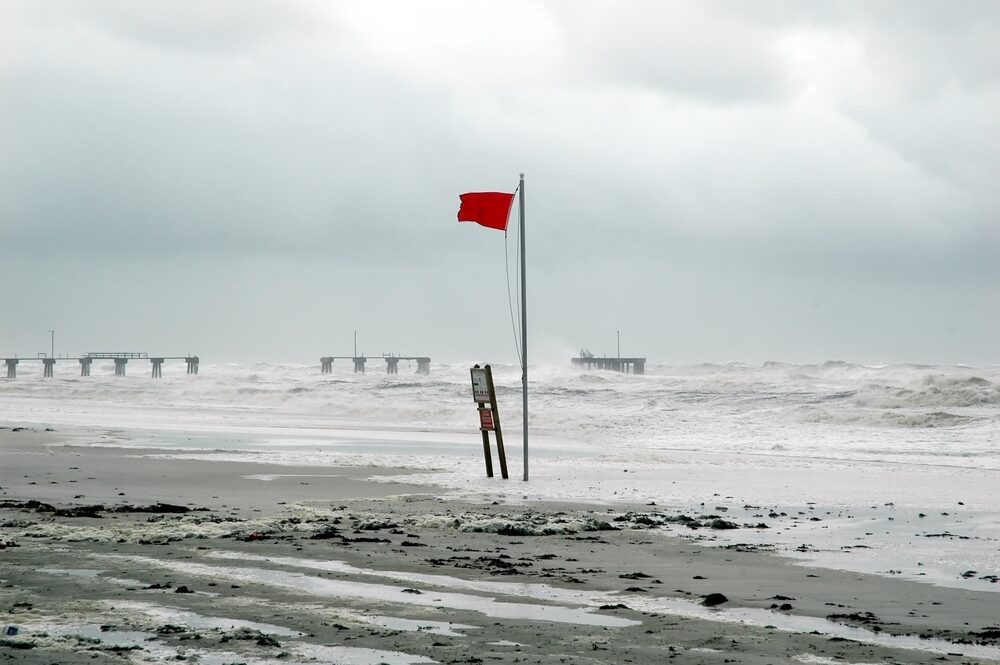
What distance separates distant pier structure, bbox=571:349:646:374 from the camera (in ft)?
363

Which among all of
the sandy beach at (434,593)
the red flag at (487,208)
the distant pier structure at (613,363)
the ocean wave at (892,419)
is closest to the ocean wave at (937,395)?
the ocean wave at (892,419)

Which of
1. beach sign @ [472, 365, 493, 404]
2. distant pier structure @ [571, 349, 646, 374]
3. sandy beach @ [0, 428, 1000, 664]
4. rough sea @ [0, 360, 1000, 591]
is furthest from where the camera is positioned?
distant pier structure @ [571, 349, 646, 374]

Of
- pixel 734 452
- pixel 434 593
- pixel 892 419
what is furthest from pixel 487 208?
pixel 892 419

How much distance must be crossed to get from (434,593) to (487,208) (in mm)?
9742

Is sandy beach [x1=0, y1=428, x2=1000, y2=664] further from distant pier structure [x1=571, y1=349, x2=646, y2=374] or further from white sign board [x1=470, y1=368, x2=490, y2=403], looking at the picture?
distant pier structure [x1=571, y1=349, x2=646, y2=374]

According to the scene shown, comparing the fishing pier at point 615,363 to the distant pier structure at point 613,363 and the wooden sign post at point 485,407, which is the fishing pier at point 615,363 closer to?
the distant pier structure at point 613,363

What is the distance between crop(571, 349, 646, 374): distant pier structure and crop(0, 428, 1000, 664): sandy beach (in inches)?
3934

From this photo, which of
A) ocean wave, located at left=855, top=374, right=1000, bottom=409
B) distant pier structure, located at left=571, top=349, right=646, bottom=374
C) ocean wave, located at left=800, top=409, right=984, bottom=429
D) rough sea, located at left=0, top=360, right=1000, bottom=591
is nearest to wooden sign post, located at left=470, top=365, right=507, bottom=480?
rough sea, located at left=0, top=360, right=1000, bottom=591

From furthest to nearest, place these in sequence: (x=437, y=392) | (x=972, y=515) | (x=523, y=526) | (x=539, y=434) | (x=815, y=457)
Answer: (x=437, y=392) < (x=539, y=434) < (x=815, y=457) < (x=972, y=515) < (x=523, y=526)

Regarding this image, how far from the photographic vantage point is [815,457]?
2050 centimetres

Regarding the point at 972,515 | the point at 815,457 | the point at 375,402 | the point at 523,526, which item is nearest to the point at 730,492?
the point at 972,515

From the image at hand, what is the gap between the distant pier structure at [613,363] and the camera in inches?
4360

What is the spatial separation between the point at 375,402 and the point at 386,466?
29.9 meters

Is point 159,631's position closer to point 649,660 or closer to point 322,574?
point 322,574
